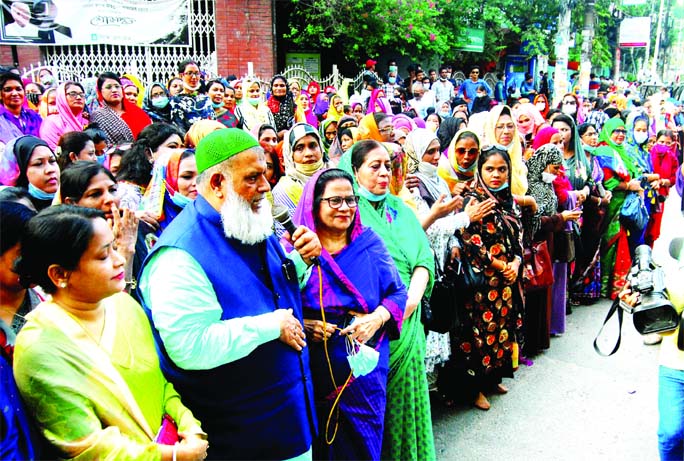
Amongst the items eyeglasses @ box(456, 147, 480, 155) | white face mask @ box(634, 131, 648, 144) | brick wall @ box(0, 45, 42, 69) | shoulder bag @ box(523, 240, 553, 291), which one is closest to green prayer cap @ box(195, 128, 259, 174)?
eyeglasses @ box(456, 147, 480, 155)

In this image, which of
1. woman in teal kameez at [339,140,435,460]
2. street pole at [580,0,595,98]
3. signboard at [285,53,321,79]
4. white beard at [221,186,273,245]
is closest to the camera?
white beard at [221,186,273,245]

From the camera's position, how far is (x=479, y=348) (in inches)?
146

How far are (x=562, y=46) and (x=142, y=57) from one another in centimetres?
901

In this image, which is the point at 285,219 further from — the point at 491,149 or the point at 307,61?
the point at 307,61

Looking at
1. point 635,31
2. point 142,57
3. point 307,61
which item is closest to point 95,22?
point 142,57

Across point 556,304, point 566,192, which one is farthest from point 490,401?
point 566,192

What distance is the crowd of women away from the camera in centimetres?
156

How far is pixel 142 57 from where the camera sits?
11.7 m

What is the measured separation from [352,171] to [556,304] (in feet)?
9.50

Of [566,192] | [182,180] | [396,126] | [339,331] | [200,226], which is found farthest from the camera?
[396,126]

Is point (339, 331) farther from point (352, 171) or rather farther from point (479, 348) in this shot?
point (479, 348)

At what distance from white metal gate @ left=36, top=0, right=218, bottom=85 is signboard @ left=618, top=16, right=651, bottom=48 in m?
19.9

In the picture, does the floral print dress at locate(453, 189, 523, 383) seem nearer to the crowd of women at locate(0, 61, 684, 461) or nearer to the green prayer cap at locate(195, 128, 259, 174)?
the crowd of women at locate(0, 61, 684, 461)

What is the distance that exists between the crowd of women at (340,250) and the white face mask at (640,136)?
72cm
